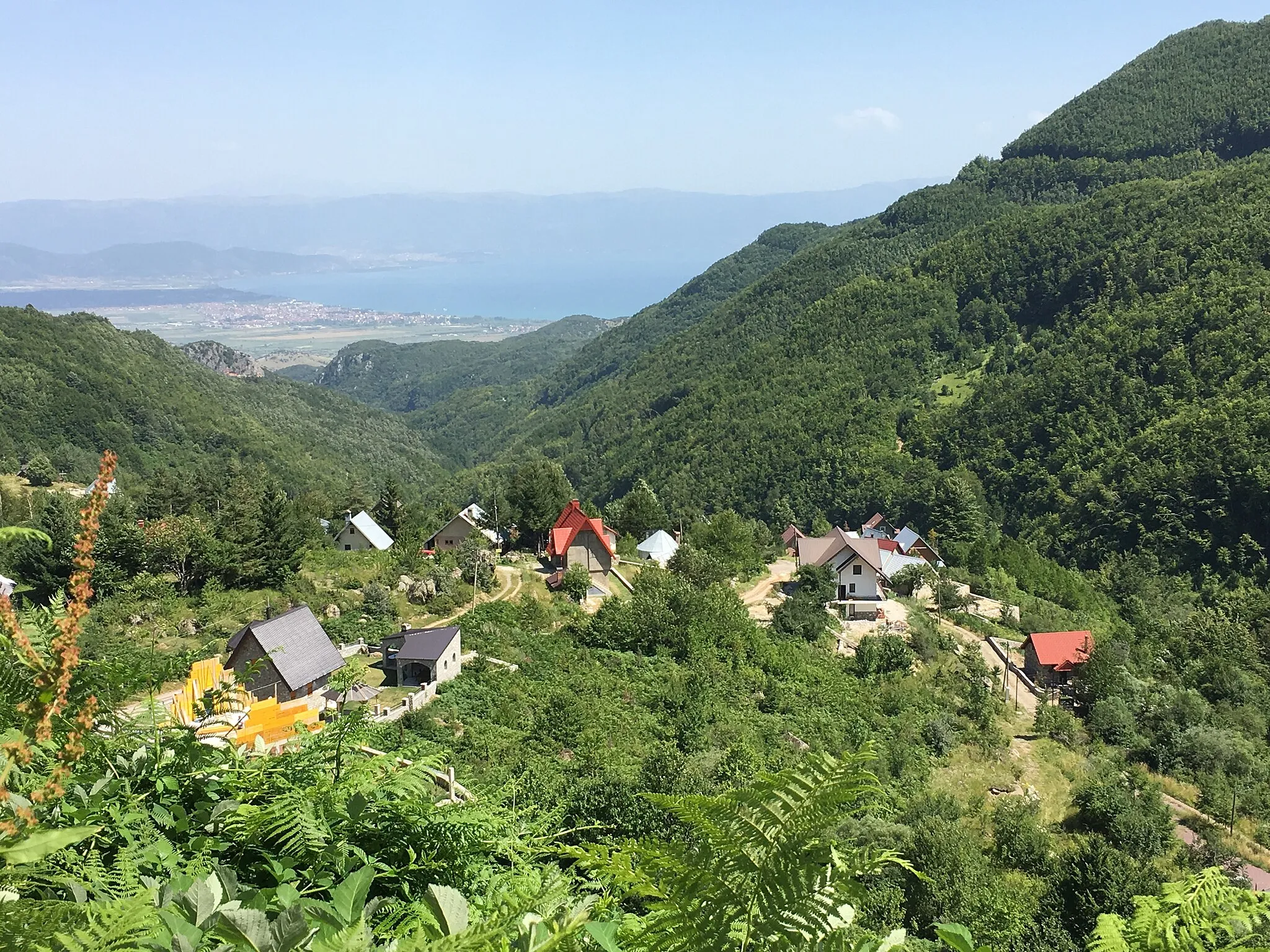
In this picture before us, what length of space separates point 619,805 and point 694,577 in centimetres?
1737

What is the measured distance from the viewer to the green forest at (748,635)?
5.94 feet

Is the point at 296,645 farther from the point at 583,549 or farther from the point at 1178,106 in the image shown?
the point at 1178,106

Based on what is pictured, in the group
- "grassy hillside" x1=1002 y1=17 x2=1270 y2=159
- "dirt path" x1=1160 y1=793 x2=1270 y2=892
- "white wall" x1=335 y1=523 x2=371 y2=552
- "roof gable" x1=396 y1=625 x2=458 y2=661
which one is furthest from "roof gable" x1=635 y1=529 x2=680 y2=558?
"grassy hillside" x1=1002 y1=17 x2=1270 y2=159

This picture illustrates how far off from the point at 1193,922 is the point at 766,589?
30.5 meters

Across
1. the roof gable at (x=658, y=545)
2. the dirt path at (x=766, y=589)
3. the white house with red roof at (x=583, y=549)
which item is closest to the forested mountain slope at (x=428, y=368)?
the dirt path at (x=766, y=589)

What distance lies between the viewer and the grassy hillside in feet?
304

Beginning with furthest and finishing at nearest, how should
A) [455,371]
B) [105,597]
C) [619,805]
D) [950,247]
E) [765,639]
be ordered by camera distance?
[455,371] → [950,247] → [765,639] → [105,597] → [619,805]

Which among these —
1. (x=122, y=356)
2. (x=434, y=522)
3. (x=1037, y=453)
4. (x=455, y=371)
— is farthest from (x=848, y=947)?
(x=455, y=371)

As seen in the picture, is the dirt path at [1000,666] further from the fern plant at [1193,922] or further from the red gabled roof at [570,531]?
the fern plant at [1193,922]

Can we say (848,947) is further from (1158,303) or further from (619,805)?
(1158,303)

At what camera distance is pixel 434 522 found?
38.6 meters

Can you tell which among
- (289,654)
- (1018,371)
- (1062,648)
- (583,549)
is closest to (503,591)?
(583,549)

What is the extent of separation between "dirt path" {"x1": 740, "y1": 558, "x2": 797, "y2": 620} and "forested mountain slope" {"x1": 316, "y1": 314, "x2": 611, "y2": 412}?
132548mm

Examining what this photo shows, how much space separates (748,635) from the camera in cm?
2262
